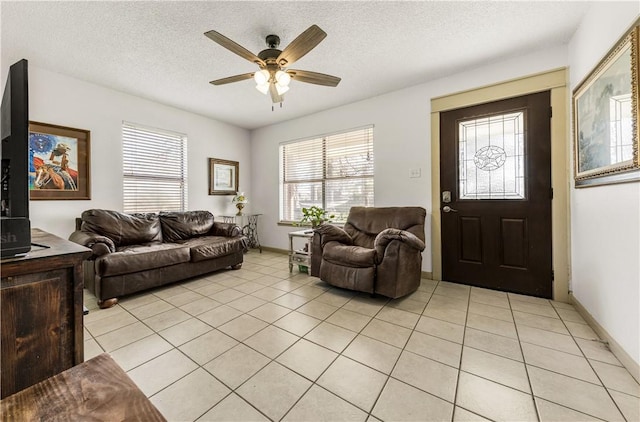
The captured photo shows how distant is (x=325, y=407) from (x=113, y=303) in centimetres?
228

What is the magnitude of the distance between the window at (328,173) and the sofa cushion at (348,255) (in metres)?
1.21

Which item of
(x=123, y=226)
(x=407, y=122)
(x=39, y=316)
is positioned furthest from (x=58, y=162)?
(x=407, y=122)

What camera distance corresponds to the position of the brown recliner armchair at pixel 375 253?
7.92 feet

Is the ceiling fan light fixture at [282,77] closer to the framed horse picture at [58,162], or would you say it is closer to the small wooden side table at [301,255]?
the small wooden side table at [301,255]

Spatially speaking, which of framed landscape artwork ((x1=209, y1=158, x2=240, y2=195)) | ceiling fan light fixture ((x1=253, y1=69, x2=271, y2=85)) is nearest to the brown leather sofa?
framed landscape artwork ((x1=209, y1=158, x2=240, y2=195))

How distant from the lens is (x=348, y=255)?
2.62 m

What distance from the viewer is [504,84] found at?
271 cm

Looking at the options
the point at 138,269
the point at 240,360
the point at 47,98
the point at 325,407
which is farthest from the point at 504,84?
the point at 47,98

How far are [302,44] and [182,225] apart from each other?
2879 millimetres

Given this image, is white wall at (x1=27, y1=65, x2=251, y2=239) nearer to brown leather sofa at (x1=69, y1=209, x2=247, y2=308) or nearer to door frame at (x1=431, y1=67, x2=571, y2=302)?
brown leather sofa at (x1=69, y1=209, x2=247, y2=308)

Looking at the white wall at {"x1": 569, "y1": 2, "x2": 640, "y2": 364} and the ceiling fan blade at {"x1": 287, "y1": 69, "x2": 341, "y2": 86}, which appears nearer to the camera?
the white wall at {"x1": 569, "y1": 2, "x2": 640, "y2": 364}

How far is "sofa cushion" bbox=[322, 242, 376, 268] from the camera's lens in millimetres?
2504

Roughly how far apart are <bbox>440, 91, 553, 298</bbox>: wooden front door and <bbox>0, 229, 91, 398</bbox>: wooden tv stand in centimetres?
321

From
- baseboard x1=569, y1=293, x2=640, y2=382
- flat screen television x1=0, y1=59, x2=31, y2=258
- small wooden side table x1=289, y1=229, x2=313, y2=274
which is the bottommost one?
baseboard x1=569, y1=293, x2=640, y2=382
